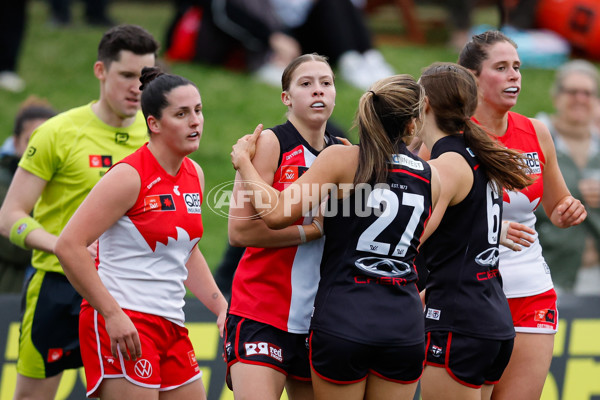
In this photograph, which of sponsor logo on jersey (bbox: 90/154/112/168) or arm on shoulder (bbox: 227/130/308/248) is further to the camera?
sponsor logo on jersey (bbox: 90/154/112/168)

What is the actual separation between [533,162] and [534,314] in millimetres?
801

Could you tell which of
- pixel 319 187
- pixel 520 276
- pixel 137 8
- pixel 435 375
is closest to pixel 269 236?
pixel 319 187

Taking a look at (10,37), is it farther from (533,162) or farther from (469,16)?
(533,162)

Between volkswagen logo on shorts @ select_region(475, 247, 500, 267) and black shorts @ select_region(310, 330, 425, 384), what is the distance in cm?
56

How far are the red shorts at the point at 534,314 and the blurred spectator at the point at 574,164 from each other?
227cm

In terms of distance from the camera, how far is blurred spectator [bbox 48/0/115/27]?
12508 millimetres

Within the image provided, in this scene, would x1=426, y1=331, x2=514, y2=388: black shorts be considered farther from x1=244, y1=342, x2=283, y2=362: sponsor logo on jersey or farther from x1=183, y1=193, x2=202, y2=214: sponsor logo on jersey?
x1=183, y1=193, x2=202, y2=214: sponsor logo on jersey

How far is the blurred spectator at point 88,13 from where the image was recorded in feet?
41.0

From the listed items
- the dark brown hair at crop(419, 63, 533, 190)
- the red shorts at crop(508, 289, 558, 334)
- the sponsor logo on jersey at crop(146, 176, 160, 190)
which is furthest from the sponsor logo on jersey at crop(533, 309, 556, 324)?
the sponsor logo on jersey at crop(146, 176, 160, 190)

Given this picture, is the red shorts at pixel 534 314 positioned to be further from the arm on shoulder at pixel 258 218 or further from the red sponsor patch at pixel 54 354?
the red sponsor patch at pixel 54 354

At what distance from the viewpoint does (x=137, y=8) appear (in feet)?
46.5

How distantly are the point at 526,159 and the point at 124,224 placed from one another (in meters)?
2.10

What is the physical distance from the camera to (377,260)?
3.71 m

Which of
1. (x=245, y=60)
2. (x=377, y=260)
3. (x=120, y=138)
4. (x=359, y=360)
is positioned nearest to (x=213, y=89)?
(x=245, y=60)
